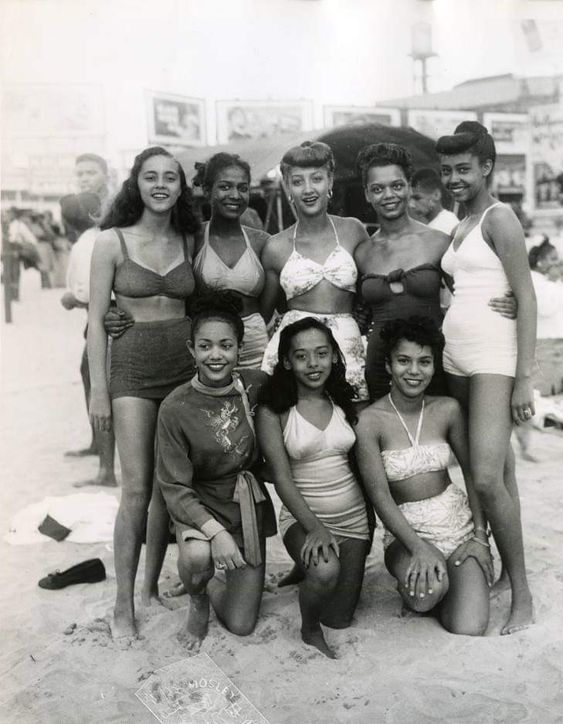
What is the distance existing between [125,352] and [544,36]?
2710 millimetres

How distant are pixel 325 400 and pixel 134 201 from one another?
1.07m

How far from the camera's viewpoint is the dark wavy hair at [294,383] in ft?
8.04

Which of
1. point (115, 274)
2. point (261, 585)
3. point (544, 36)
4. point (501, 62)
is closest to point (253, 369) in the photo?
point (115, 274)

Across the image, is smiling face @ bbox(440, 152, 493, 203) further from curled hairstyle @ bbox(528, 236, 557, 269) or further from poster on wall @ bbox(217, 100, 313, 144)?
curled hairstyle @ bbox(528, 236, 557, 269)

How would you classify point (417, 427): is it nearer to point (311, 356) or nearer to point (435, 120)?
point (311, 356)

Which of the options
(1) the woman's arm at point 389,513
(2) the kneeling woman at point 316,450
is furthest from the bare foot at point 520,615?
(2) the kneeling woman at point 316,450

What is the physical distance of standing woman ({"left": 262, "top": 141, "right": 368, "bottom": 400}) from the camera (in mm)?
2711

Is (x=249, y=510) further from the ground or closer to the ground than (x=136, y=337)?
closer to the ground

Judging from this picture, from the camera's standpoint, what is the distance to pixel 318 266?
273 cm

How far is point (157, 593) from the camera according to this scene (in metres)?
2.75

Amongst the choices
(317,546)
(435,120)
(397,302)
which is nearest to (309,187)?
(397,302)

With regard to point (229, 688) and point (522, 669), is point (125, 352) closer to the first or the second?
point (229, 688)

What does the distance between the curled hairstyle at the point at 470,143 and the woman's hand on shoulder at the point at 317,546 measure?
1.47 metres

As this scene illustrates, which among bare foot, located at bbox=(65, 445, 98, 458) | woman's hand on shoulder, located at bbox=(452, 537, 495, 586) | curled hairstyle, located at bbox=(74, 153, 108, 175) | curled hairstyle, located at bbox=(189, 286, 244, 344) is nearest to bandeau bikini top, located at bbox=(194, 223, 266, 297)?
curled hairstyle, located at bbox=(189, 286, 244, 344)
